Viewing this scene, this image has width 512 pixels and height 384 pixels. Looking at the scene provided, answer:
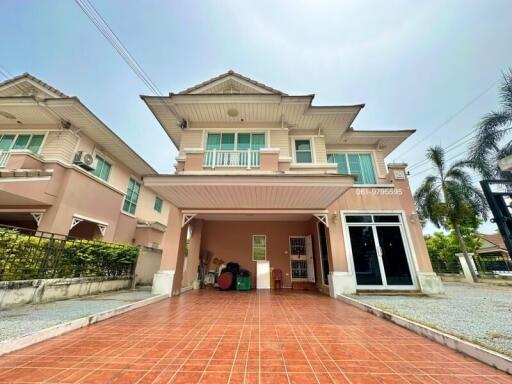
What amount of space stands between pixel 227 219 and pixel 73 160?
21.7 feet

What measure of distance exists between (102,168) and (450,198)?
60.6 ft

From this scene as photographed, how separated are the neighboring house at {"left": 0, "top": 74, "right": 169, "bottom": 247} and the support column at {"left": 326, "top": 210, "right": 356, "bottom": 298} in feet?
21.5

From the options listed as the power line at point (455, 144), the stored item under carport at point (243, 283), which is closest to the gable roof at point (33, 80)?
the stored item under carport at point (243, 283)

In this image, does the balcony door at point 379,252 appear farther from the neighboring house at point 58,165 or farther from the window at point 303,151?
the neighboring house at point 58,165

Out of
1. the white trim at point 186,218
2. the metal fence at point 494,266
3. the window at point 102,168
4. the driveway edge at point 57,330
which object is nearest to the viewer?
the driveway edge at point 57,330

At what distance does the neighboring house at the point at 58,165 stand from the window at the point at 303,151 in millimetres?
5806

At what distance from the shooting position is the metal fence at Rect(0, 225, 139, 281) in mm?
4242

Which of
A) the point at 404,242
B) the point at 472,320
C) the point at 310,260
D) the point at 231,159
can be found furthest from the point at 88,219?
the point at 404,242

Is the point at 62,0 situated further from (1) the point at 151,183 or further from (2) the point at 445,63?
(2) the point at 445,63

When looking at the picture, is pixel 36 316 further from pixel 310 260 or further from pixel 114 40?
pixel 310 260

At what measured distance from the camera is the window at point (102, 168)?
29.5 ft

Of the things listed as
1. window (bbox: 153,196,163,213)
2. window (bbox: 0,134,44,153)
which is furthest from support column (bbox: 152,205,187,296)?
window (bbox: 153,196,163,213)

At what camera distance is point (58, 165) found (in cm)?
744

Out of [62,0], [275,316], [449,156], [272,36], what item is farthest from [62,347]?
[449,156]
